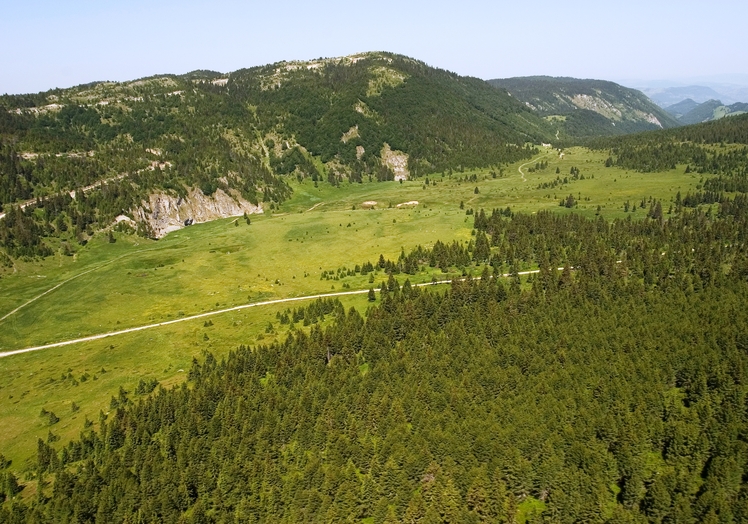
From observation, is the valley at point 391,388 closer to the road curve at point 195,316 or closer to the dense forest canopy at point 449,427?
the dense forest canopy at point 449,427

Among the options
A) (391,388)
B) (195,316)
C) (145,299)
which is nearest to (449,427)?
(391,388)

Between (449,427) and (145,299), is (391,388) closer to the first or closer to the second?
(449,427)

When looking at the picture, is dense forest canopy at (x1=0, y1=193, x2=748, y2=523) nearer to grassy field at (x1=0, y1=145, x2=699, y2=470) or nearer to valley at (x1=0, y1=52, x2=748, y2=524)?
valley at (x1=0, y1=52, x2=748, y2=524)

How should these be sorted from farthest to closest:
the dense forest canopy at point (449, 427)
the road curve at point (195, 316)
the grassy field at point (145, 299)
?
1. the road curve at point (195, 316)
2. the grassy field at point (145, 299)
3. the dense forest canopy at point (449, 427)

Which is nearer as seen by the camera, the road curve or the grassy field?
the grassy field

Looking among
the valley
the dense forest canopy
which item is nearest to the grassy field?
the valley

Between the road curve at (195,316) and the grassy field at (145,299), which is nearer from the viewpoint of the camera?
the grassy field at (145,299)

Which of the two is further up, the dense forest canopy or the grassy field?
the grassy field

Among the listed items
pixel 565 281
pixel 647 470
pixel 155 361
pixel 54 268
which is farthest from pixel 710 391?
pixel 54 268

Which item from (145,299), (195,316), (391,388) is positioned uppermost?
→ (145,299)

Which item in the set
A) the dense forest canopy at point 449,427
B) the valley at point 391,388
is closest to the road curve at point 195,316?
the valley at point 391,388

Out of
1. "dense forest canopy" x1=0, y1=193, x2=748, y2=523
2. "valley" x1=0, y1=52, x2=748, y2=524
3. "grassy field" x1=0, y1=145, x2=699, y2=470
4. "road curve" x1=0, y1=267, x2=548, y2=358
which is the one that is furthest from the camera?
"road curve" x1=0, y1=267, x2=548, y2=358

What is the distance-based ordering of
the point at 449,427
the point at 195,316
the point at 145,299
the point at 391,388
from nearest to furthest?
the point at 449,427 → the point at 391,388 → the point at 195,316 → the point at 145,299
